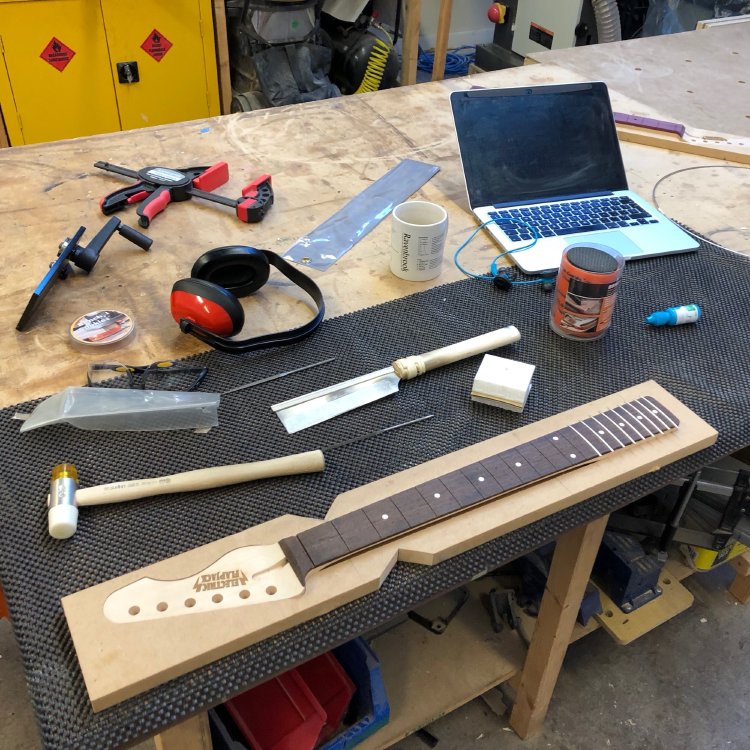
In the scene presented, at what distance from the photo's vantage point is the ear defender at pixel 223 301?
858mm

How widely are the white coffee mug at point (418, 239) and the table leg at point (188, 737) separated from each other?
0.63 m

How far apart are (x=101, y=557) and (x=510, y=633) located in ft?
2.59

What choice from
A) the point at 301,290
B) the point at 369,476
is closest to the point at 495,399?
the point at 369,476

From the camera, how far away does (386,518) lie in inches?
26.1

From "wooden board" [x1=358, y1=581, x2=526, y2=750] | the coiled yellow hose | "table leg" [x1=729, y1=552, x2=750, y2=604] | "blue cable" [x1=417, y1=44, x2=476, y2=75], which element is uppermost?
the coiled yellow hose

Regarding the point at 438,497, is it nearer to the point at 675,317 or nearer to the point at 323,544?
the point at 323,544

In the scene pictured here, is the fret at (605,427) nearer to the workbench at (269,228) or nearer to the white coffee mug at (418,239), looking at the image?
the workbench at (269,228)

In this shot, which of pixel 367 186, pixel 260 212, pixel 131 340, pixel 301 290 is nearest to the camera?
pixel 131 340

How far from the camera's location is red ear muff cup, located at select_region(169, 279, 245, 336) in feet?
2.81

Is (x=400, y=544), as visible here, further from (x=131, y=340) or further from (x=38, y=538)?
(x=131, y=340)

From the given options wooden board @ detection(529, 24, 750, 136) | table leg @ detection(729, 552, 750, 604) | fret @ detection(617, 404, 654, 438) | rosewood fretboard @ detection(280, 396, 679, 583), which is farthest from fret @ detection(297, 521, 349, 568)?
wooden board @ detection(529, 24, 750, 136)

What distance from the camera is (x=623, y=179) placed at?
120 cm

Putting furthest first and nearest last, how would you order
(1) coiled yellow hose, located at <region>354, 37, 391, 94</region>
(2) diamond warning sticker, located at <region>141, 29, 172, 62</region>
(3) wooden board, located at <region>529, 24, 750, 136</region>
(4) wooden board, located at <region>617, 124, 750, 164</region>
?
(1) coiled yellow hose, located at <region>354, 37, 391, 94</region> < (2) diamond warning sticker, located at <region>141, 29, 172, 62</region> < (3) wooden board, located at <region>529, 24, 750, 136</region> < (4) wooden board, located at <region>617, 124, 750, 164</region>

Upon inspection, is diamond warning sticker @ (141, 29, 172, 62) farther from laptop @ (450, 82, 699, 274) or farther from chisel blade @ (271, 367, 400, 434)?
chisel blade @ (271, 367, 400, 434)
